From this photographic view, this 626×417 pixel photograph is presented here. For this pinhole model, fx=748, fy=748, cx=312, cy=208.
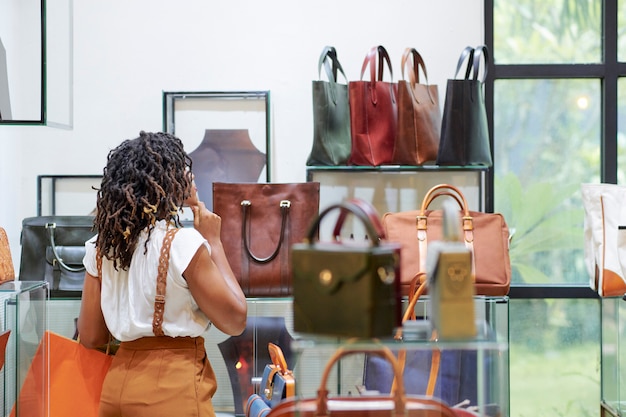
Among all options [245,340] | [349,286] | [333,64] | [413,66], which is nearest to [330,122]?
[333,64]

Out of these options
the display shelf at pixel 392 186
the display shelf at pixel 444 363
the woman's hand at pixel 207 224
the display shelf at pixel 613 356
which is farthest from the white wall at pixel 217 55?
the display shelf at pixel 444 363

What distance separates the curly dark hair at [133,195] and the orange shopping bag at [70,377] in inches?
19.9

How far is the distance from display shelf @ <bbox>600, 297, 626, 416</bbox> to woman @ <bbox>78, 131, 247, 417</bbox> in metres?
2.18

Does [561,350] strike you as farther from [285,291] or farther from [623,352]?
[285,291]

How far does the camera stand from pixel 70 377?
283 cm

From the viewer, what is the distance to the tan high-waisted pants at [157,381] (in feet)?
7.95

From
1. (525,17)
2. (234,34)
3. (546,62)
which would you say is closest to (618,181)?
(546,62)

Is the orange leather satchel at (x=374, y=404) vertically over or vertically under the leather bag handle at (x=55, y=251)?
under

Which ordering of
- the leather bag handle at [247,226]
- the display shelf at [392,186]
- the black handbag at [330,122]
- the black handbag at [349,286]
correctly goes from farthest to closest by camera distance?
the display shelf at [392,186], the black handbag at [330,122], the leather bag handle at [247,226], the black handbag at [349,286]

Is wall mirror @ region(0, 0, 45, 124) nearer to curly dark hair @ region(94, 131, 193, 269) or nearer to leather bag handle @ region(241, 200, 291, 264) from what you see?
curly dark hair @ region(94, 131, 193, 269)

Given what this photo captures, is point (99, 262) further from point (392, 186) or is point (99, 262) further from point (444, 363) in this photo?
point (392, 186)

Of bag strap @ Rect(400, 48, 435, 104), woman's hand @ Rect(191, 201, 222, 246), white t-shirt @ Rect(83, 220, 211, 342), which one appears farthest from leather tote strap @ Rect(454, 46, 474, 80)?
white t-shirt @ Rect(83, 220, 211, 342)

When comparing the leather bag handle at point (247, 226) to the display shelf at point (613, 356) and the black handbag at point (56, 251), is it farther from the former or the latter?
the display shelf at point (613, 356)

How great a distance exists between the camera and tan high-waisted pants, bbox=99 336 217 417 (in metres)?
2.42
